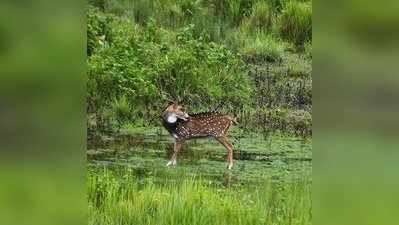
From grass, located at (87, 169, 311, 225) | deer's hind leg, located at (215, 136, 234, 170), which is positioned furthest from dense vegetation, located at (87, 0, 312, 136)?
grass, located at (87, 169, 311, 225)

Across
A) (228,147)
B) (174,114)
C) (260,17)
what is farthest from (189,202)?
(260,17)

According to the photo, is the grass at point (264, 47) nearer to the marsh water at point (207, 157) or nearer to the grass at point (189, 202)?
the marsh water at point (207, 157)

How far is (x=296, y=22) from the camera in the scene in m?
4.00

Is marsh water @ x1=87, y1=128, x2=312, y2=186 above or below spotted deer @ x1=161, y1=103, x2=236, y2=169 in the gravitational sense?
below

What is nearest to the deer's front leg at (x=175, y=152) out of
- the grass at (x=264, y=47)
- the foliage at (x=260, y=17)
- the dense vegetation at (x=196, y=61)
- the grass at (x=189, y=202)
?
the grass at (x=189, y=202)

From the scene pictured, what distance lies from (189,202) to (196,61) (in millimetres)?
805

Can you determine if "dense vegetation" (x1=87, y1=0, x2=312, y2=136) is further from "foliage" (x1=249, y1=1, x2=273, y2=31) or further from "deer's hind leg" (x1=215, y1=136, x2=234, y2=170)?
"deer's hind leg" (x1=215, y1=136, x2=234, y2=170)

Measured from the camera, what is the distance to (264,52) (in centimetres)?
405

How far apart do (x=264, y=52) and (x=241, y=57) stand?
13 cm

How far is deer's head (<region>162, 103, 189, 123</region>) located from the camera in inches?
162
